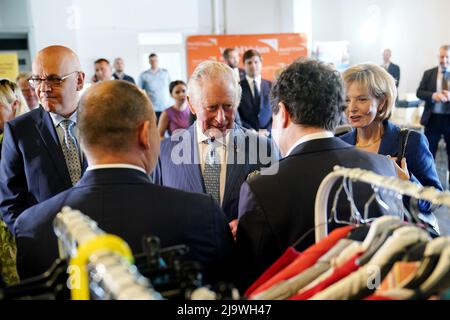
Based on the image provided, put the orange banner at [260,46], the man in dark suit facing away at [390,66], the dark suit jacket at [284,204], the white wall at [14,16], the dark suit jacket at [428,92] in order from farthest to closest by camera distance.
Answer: the orange banner at [260,46]
the man in dark suit facing away at [390,66]
the white wall at [14,16]
the dark suit jacket at [428,92]
the dark suit jacket at [284,204]

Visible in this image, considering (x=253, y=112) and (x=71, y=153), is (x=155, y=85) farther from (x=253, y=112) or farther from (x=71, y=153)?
(x=71, y=153)

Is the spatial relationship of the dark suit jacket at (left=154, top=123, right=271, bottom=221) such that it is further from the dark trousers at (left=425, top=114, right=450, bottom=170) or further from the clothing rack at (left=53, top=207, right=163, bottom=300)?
the dark trousers at (left=425, top=114, right=450, bottom=170)

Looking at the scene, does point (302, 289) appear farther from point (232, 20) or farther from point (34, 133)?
point (232, 20)

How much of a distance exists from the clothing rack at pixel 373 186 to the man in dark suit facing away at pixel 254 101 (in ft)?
14.0

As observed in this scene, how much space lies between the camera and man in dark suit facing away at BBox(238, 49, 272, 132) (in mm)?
5734

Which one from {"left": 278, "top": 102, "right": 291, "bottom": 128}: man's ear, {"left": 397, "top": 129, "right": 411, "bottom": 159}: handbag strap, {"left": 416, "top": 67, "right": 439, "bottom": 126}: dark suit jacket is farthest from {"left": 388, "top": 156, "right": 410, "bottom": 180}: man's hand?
{"left": 416, "top": 67, "right": 439, "bottom": 126}: dark suit jacket

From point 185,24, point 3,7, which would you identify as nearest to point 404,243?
point 3,7

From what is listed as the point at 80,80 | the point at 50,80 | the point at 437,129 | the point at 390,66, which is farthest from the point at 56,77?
the point at 390,66

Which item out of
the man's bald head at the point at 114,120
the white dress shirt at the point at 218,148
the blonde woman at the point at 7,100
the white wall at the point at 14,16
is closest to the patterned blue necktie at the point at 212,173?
the white dress shirt at the point at 218,148

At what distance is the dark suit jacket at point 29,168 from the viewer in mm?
2197

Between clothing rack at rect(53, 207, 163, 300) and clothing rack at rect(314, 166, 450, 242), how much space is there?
1.93 ft

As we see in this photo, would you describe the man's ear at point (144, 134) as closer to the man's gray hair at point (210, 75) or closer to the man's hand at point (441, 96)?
the man's gray hair at point (210, 75)

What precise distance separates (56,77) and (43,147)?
0.36 m

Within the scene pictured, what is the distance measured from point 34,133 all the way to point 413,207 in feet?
5.63
